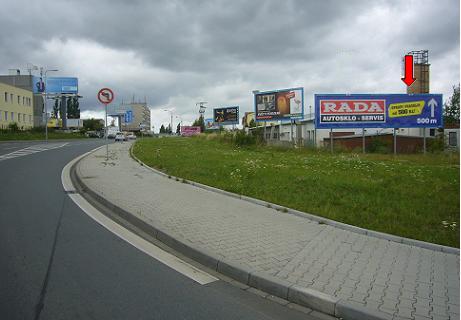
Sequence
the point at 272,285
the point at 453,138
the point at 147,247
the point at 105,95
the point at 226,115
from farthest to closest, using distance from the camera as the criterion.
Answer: the point at 226,115
the point at 453,138
the point at 105,95
the point at 147,247
the point at 272,285

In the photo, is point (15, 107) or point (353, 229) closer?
point (353, 229)

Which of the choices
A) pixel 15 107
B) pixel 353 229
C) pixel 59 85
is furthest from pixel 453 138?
pixel 59 85

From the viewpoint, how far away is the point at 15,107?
71188 mm

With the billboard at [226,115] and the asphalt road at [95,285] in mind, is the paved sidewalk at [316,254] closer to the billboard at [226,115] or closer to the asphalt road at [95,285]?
the asphalt road at [95,285]

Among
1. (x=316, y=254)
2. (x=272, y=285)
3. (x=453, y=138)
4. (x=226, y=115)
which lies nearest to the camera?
(x=272, y=285)

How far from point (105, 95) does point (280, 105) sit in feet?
72.7

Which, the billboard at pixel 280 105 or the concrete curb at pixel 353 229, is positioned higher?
the billboard at pixel 280 105

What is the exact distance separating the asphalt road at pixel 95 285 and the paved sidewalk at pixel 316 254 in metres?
0.67

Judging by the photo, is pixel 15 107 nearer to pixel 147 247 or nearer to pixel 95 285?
pixel 147 247

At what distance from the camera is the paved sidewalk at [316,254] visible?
4.09 m

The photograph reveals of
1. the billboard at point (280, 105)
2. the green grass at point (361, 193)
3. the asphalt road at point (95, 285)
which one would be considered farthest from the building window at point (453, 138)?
the asphalt road at point (95, 285)

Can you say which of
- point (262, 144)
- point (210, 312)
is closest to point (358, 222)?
point (210, 312)

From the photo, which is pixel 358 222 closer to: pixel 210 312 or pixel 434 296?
pixel 434 296

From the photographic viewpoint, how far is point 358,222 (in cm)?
710
